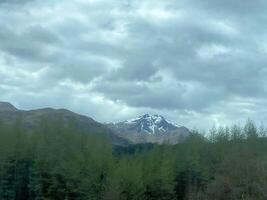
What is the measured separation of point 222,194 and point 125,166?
112ft

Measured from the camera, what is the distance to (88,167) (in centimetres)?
8956

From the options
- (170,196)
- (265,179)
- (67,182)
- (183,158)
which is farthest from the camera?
(183,158)

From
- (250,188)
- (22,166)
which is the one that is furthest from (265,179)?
(22,166)

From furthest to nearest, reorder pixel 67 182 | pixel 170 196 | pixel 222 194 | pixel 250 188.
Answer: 1. pixel 170 196
2. pixel 67 182
3. pixel 222 194
4. pixel 250 188

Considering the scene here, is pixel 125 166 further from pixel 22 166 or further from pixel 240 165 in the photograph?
pixel 240 165

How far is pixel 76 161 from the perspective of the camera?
89938 mm

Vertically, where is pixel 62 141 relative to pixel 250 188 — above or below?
above

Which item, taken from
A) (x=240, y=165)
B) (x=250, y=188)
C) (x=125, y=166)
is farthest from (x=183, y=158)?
(x=250, y=188)

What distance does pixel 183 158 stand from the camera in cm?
10369

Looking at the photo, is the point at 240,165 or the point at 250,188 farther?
the point at 240,165

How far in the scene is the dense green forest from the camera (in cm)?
8800

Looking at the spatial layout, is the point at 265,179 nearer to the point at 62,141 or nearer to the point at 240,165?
the point at 240,165

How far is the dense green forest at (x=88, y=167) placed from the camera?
88.0 meters

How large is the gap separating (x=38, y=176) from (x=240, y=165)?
3889 centimetres
